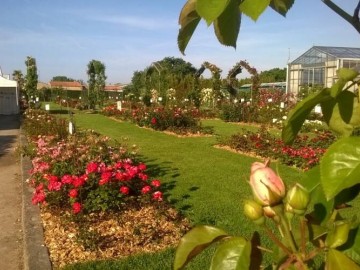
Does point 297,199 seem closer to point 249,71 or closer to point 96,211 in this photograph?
point 96,211

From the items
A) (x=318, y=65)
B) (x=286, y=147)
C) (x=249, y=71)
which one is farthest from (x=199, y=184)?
(x=318, y=65)

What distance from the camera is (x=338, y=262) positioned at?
2.06 feet

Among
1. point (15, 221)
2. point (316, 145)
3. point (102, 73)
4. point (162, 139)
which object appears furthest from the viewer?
point (102, 73)

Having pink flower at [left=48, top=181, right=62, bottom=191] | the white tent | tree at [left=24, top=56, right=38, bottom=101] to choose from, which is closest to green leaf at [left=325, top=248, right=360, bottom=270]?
pink flower at [left=48, top=181, right=62, bottom=191]

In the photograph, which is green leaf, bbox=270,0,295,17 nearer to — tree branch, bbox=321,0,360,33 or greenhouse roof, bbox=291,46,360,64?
tree branch, bbox=321,0,360,33

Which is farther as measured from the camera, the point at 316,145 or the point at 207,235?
the point at 316,145

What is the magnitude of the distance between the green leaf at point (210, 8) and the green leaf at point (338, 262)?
382 millimetres

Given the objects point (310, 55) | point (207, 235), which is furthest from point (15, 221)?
point (310, 55)

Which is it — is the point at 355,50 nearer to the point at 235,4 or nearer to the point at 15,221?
the point at 15,221

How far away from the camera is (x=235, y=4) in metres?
0.78

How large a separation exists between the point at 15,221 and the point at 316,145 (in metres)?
→ 7.12

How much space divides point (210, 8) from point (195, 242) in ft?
1.29

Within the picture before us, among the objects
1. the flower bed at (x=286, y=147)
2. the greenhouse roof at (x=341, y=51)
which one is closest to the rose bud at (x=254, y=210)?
the flower bed at (x=286, y=147)

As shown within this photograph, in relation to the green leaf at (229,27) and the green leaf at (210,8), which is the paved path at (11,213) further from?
the green leaf at (210,8)
